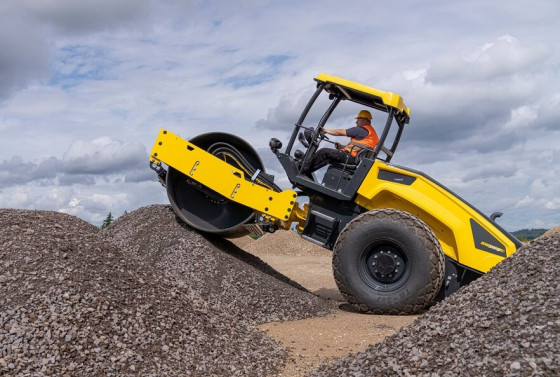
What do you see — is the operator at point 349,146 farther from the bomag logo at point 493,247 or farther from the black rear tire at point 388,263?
the bomag logo at point 493,247

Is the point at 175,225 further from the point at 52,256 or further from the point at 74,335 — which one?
the point at 74,335

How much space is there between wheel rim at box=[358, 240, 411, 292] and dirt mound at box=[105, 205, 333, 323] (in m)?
0.85

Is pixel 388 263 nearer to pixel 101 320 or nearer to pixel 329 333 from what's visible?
pixel 329 333

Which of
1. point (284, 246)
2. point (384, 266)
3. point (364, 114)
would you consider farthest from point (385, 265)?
point (284, 246)

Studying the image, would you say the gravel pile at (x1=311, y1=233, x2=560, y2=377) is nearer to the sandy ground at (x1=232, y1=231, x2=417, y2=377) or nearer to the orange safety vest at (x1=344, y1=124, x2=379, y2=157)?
the sandy ground at (x1=232, y1=231, x2=417, y2=377)

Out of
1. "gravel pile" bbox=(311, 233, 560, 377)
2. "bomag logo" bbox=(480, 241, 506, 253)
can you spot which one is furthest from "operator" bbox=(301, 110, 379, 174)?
"gravel pile" bbox=(311, 233, 560, 377)

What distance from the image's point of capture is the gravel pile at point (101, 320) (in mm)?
5172

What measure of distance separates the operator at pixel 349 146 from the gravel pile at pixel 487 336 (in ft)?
10.3

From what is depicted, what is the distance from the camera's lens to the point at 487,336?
465cm

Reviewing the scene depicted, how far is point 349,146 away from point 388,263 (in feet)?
5.38

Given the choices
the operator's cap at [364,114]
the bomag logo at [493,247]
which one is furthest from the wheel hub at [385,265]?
the operator's cap at [364,114]

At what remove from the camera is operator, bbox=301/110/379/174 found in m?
Answer: 8.48

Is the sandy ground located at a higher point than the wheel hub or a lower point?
lower

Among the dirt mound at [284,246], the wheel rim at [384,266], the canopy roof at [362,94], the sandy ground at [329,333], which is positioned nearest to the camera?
the sandy ground at [329,333]
